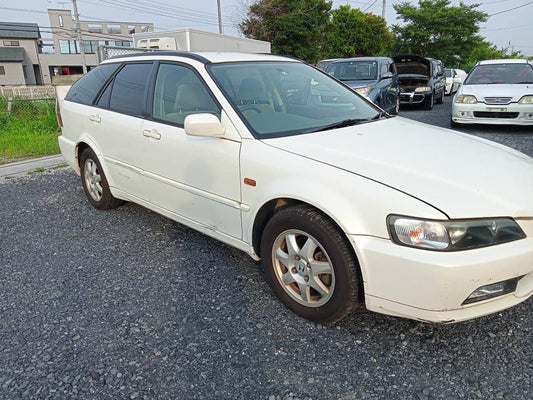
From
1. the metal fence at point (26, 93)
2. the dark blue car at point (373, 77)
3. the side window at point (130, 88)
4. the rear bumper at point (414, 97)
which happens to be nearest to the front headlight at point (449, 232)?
the side window at point (130, 88)

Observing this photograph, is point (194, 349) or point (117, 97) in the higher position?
point (117, 97)

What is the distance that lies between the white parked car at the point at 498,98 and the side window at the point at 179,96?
23.3 ft

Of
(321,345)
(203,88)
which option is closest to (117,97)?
(203,88)

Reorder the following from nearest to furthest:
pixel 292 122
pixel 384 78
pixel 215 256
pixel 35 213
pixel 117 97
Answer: pixel 292 122 → pixel 215 256 → pixel 117 97 → pixel 35 213 → pixel 384 78

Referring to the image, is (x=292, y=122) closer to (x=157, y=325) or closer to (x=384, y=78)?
(x=157, y=325)

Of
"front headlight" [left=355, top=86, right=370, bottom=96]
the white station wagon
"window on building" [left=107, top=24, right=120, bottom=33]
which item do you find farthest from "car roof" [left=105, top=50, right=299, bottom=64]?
"window on building" [left=107, top=24, right=120, bottom=33]

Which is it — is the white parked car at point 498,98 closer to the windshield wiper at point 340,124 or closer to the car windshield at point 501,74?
the car windshield at point 501,74

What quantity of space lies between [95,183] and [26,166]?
322 centimetres

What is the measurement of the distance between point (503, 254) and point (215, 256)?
6.93 feet

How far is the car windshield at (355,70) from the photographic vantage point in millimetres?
10214

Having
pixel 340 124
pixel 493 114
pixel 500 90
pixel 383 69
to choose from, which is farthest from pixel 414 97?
pixel 340 124

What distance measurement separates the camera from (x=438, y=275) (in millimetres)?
1940

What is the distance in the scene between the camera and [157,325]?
8.39 ft

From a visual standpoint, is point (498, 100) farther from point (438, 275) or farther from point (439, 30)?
point (439, 30)
